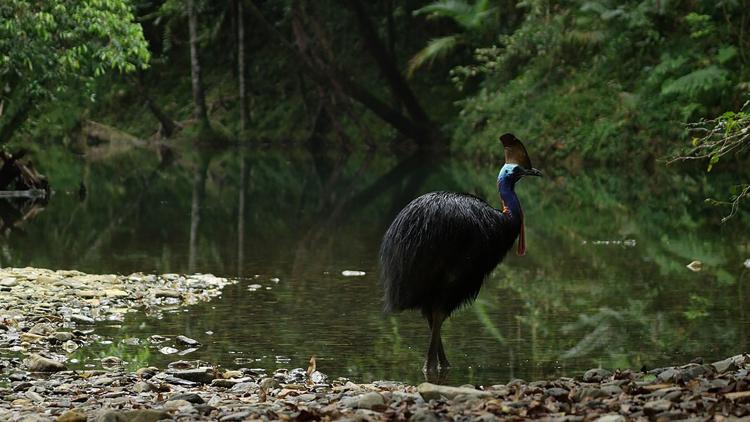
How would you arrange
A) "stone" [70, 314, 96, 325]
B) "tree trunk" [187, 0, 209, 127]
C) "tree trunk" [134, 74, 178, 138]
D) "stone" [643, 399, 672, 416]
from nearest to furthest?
"stone" [643, 399, 672, 416]
"stone" [70, 314, 96, 325]
"tree trunk" [187, 0, 209, 127]
"tree trunk" [134, 74, 178, 138]

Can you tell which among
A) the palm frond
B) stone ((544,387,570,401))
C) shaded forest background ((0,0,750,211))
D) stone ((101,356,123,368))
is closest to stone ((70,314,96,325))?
stone ((101,356,123,368))

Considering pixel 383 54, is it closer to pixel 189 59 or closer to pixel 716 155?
pixel 189 59

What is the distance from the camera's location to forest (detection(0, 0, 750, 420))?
9.73 m

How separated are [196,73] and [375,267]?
34103 millimetres

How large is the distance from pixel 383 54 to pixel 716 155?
32.1 metres

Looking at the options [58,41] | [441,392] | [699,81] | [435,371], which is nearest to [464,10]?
[699,81]

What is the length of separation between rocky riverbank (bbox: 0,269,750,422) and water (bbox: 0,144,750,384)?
1.75ft

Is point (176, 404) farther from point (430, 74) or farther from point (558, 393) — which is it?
point (430, 74)

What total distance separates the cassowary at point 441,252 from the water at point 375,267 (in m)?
0.45

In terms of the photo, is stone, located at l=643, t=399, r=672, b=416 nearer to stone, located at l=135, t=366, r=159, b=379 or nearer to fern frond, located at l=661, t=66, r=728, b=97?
stone, located at l=135, t=366, r=159, b=379

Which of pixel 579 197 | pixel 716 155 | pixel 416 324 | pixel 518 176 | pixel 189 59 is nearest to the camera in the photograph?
pixel 716 155

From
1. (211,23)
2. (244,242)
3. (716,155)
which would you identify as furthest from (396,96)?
(716,155)

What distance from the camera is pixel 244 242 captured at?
17.2m

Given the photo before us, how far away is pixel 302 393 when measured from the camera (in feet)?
23.8
